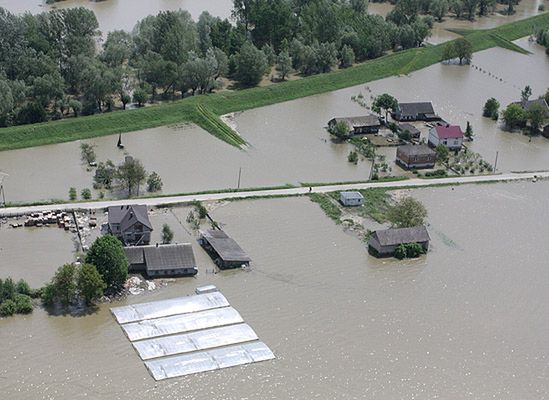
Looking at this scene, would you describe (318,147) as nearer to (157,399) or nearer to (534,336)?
(534,336)

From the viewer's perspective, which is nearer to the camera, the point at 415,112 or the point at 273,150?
the point at 273,150

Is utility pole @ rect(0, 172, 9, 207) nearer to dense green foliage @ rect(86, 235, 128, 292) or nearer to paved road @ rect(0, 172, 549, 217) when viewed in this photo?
paved road @ rect(0, 172, 549, 217)

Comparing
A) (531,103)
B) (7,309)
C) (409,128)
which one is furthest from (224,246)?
(531,103)

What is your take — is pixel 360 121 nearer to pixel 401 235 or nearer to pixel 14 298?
pixel 401 235

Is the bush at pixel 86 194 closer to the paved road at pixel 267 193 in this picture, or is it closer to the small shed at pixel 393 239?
the paved road at pixel 267 193

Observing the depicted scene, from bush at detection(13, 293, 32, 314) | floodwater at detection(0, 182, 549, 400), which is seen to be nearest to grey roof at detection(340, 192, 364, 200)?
floodwater at detection(0, 182, 549, 400)

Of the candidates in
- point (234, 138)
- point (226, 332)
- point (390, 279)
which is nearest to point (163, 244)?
point (226, 332)
